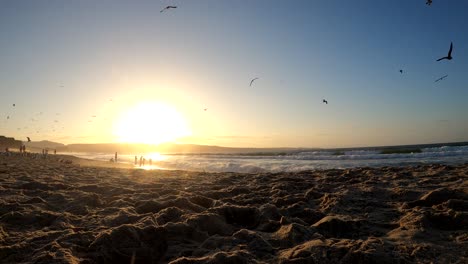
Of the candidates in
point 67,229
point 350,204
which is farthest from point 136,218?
point 350,204

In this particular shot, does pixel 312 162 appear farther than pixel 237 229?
Yes

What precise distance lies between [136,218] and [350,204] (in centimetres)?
382

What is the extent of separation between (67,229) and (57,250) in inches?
35.2

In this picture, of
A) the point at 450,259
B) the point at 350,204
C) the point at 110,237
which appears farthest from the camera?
the point at 350,204

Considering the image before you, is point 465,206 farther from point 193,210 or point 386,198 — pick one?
point 193,210

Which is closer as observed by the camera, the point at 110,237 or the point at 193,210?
the point at 110,237

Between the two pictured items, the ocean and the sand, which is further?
the ocean

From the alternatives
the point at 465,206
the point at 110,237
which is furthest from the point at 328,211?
the point at 110,237

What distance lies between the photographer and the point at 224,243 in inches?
159

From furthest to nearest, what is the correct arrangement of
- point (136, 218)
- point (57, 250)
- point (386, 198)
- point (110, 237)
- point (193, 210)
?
1. point (386, 198)
2. point (193, 210)
3. point (136, 218)
4. point (110, 237)
5. point (57, 250)

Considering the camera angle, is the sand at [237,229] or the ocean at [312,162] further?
the ocean at [312,162]

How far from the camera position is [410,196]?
21.8ft

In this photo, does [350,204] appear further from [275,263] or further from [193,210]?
[275,263]

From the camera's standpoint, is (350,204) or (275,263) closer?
(275,263)
